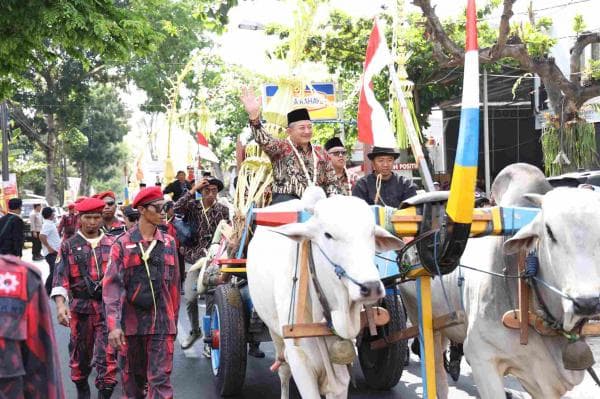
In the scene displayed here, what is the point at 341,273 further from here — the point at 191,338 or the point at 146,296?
the point at 191,338

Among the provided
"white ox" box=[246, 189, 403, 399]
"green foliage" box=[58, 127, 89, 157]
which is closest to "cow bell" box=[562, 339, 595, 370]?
"white ox" box=[246, 189, 403, 399]

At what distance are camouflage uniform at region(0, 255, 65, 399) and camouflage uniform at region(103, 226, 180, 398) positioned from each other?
2.30 m

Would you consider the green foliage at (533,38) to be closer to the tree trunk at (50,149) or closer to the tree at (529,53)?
the tree at (529,53)

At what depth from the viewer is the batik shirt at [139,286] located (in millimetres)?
5578

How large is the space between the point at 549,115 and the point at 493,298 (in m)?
12.6

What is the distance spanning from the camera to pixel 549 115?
53.2 ft

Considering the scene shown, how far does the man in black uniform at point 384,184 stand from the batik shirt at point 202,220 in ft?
11.1

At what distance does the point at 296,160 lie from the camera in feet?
20.1

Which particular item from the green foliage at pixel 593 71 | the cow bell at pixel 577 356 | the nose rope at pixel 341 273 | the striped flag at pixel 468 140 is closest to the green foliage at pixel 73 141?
the green foliage at pixel 593 71

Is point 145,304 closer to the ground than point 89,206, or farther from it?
closer to the ground

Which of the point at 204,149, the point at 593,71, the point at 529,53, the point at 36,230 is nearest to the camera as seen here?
the point at 529,53

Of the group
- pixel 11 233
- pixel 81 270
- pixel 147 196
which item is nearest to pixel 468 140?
pixel 147 196

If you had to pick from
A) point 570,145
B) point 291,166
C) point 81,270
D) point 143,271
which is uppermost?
point 570,145

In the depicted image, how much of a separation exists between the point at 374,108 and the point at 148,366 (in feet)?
9.00
